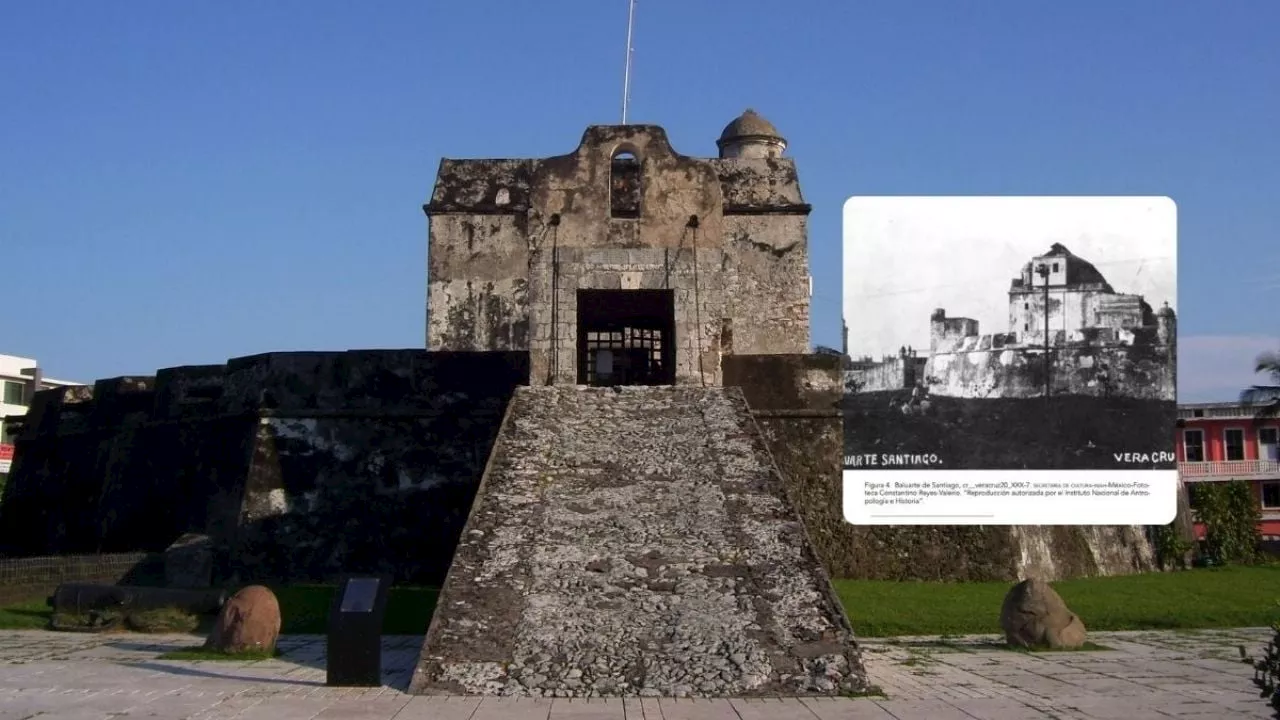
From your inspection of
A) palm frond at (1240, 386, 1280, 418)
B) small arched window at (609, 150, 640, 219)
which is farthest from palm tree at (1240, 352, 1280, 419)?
small arched window at (609, 150, 640, 219)

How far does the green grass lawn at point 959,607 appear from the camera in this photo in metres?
12.2

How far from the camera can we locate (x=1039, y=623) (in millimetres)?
10820

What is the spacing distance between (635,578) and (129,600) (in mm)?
5352

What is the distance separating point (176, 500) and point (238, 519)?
2204mm

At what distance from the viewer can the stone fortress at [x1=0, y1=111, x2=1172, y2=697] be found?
29.0ft

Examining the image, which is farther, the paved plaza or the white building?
the white building

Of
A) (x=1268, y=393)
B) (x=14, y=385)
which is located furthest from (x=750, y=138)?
(x=14, y=385)

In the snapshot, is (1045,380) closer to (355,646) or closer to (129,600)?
(355,646)

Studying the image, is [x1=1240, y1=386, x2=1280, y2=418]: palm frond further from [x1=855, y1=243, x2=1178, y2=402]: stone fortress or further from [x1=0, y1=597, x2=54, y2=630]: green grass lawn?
[x1=0, y1=597, x2=54, y2=630]: green grass lawn

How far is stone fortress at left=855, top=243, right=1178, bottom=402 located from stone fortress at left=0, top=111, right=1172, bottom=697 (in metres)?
1.98

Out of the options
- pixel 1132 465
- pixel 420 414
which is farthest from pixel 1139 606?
pixel 420 414

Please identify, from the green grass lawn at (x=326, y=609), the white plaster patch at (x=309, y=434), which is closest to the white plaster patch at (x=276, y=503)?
the white plaster patch at (x=309, y=434)

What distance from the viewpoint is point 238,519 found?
15.9 metres

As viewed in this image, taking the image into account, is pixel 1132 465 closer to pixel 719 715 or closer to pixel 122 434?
pixel 719 715
